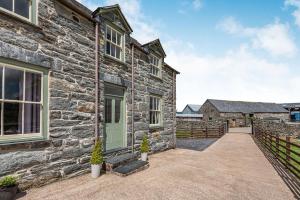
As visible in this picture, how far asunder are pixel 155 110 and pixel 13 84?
7069 millimetres

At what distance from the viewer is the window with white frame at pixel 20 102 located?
4.75m

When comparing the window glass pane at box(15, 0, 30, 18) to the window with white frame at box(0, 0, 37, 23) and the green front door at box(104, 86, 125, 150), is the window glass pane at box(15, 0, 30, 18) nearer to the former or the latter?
the window with white frame at box(0, 0, 37, 23)

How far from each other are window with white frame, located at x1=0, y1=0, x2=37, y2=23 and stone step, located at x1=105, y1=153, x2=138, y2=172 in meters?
4.56

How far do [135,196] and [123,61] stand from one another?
5252mm

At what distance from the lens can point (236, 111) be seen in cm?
4394

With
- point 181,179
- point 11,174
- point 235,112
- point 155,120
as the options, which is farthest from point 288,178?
point 235,112

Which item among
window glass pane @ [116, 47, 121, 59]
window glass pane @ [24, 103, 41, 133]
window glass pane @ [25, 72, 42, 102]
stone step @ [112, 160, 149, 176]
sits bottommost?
stone step @ [112, 160, 149, 176]

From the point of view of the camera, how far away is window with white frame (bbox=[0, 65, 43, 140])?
187 inches

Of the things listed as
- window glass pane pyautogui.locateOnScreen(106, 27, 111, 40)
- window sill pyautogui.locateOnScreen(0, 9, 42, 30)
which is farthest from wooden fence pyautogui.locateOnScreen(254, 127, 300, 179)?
window sill pyautogui.locateOnScreen(0, 9, 42, 30)

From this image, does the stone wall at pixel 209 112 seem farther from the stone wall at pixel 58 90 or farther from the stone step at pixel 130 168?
the stone wall at pixel 58 90

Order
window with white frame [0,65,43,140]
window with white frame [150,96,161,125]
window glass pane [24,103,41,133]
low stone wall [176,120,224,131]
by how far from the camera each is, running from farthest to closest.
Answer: low stone wall [176,120,224,131], window with white frame [150,96,161,125], window glass pane [24,103,41,133], window with white frame [0,65,43,140]

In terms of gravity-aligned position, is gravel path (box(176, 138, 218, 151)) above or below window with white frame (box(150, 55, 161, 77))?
below

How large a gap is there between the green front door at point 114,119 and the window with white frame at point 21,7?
129 inches

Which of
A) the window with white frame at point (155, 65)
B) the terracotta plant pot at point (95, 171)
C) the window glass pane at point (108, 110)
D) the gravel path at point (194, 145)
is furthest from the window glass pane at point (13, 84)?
the gravel path at point (194, 145)
